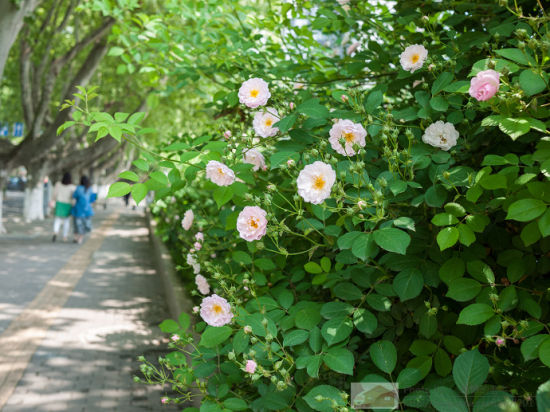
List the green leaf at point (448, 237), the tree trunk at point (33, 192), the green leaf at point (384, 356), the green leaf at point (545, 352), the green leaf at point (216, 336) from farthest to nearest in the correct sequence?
the tree trunk at point (33, 192) → the green leaf at point (216, 336) → the green leaf at point (384, 356) → the green leaf at point (448, 237) → the green leaf at point (545, 352)

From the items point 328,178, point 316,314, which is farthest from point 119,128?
point 316,314

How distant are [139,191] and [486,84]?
128cm

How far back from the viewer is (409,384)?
5.15 feet

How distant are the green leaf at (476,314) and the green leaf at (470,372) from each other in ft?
0.32

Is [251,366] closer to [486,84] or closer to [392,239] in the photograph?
[392,239]

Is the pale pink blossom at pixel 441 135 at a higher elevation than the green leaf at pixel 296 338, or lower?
higher

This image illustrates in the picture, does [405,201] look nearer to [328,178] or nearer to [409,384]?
[328,178]

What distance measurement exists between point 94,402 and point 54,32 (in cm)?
1345

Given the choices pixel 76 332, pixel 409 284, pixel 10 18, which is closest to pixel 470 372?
pixel 409 284

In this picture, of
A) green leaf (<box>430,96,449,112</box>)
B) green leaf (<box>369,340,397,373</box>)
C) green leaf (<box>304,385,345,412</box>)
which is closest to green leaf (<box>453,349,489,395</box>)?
green leaf (<box>369,340,397,373</box>)

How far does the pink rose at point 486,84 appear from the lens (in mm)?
1465

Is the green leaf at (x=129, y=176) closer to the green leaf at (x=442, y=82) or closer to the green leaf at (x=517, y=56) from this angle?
the green leaf at (x=442, y=82)

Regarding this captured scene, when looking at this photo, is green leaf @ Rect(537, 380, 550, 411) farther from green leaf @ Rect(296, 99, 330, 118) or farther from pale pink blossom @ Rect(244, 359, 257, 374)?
green leaf @ Rect(296, 99, 330, 118)

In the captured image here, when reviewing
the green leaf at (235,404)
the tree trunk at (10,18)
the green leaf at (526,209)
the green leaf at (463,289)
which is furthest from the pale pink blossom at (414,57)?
the tree trunk at (10,18)
